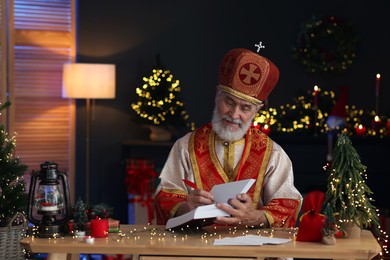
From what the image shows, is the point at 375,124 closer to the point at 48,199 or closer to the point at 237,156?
the point at 237,156

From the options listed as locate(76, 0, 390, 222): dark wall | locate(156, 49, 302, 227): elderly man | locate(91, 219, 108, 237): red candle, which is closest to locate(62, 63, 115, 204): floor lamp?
locate(76, 0, 390, 222): dark wall

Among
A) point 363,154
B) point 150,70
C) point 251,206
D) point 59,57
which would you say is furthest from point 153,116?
point 251,206

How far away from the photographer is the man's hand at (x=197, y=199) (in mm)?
3601

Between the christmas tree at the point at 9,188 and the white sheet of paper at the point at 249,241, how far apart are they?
1.51 m

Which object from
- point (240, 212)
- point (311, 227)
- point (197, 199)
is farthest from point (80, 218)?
point (311, 227)

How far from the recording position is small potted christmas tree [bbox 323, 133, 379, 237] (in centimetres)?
350

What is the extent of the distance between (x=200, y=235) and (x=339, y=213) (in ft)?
1.78

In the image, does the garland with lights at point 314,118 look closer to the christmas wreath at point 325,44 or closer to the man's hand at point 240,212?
the christmas wreath at point 325,44

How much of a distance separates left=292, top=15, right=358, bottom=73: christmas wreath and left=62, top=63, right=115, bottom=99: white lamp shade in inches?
64.4

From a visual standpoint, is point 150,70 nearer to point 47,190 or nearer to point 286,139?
point 286,139

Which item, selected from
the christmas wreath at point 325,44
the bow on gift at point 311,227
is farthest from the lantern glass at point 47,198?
the christmas wreath at point 325,44

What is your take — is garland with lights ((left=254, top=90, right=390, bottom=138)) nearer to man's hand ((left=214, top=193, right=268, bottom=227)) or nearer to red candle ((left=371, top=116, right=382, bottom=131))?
red candle ((left=371, top=116, right=382, bottom=131))

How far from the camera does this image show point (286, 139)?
742 centimetres

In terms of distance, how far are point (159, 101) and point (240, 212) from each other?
13.1 feet
